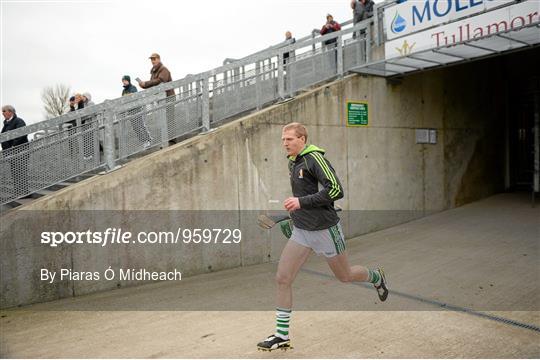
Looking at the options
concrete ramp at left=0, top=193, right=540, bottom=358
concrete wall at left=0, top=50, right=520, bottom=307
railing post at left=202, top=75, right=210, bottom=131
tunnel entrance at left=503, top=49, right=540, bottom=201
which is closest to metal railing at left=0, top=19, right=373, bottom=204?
railing post at left=202, top=75, right=210, bottom=131

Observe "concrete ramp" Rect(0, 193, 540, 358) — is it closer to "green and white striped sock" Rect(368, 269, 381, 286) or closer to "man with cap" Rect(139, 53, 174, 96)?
"green and white striped sock" Rect(368, 269, 381, 286)

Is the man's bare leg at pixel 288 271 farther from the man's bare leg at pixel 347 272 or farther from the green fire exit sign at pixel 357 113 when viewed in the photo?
the green fire exit sign at pixel 357 113

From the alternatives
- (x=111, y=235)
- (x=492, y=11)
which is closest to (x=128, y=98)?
(x=111, y=235)

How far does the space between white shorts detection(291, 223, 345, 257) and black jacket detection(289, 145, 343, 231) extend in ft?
0.15

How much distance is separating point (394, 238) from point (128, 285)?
16.4 feet

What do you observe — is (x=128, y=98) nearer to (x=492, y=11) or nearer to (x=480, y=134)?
(x=492, y=11)

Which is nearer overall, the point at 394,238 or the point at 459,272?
the point at 459,272

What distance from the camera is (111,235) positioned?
647 cm

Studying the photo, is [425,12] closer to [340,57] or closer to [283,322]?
[340,57]

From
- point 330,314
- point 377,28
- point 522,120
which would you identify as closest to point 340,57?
point 377,28

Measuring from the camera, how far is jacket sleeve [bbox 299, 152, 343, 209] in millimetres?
3902

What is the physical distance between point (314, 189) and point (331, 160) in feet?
15.9

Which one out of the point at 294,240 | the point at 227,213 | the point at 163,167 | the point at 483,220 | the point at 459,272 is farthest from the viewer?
the point at 483,220

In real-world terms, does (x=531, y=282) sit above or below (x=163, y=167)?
below
